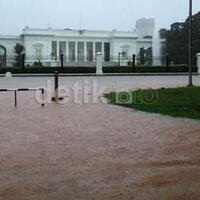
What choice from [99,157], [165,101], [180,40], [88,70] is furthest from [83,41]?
→ [99,157]

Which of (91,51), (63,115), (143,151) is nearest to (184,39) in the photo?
(91,51)

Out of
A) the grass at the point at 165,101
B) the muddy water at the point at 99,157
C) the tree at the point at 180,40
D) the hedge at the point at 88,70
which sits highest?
the tree at the point at 180,40

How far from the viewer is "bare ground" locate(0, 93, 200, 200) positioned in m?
5.85

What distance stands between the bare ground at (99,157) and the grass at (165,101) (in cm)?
82

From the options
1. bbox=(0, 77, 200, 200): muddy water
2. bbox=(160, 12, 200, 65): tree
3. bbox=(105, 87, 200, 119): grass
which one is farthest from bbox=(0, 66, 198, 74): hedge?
bbox=(0, 77, 200, 200): muddy water

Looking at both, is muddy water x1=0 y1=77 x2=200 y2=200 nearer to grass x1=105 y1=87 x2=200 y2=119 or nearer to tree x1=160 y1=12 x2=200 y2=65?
grass x1=105 y1=87 x2=200 y2=119

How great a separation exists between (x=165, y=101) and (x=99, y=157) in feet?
25.8

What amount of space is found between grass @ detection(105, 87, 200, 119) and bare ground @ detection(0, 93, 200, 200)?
0.82m

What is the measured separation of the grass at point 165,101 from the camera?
12.9 metres

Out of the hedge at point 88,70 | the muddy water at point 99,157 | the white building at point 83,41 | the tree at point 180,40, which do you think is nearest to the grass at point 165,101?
the muddy water at point 99,157

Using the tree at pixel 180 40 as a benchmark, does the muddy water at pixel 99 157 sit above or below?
below

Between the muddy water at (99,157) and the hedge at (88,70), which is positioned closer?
the muddy water at (99,157)

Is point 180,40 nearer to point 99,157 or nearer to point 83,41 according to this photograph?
point 83,41

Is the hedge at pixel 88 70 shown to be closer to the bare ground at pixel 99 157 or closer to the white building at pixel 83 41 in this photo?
the bare ground at pixel 99 157
